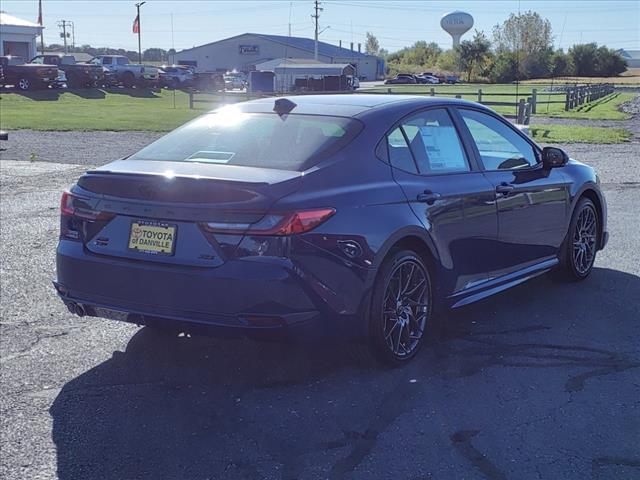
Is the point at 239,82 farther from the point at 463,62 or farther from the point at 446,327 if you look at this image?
the point at 446,327

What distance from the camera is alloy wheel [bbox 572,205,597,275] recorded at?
6.97 m

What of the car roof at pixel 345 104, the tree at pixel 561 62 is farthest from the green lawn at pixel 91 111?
the tree at pixel 561 62

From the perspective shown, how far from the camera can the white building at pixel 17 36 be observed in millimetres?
56250

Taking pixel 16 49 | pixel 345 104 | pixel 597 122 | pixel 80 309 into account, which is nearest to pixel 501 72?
pixel 16 49

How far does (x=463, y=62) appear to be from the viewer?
9912cm

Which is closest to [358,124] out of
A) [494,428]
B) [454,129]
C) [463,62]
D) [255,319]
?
[454,129]

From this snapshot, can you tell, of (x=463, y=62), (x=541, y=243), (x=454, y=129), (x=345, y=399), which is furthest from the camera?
(x=463, y=62)

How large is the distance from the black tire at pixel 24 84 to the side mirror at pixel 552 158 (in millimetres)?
42026

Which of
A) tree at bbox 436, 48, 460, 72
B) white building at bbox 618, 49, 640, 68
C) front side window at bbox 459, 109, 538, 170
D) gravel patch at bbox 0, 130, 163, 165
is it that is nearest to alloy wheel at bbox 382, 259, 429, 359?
front side window at bbox 459, 109, 538, 170

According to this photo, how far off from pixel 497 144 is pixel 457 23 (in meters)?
113

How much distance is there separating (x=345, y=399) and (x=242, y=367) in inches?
30.8

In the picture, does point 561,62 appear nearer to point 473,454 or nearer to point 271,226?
point 271,226

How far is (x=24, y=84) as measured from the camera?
44125 millimetres

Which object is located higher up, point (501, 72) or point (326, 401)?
point (501, 72)
